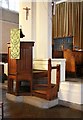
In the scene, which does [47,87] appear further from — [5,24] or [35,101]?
[5,24]

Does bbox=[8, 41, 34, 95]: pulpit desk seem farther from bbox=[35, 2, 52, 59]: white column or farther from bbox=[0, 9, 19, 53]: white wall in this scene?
bbox=[0, 9, 19, 53]: white wall

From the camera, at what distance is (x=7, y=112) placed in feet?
12.4

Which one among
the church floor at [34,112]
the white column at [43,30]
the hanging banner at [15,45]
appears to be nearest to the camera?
the church floor at [34,112]

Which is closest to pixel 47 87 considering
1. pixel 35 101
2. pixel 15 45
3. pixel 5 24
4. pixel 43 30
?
pixel 35 101

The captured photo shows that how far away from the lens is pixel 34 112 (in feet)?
12.6

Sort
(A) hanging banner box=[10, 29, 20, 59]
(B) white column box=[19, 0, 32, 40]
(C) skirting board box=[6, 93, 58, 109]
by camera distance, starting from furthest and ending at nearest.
→ (B) white column box=[19, 0, 32, 40] → (A) hanging banner box=[10, 29, 20, 59] → (C) skirting board box=[6, 93, 58, 109]

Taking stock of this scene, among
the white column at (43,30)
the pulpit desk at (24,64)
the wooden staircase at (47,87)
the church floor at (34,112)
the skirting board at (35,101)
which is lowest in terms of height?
the church floor at (34,112)

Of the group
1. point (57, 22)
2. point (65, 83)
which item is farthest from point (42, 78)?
point (57, 22)

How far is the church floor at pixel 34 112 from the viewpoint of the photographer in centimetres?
356

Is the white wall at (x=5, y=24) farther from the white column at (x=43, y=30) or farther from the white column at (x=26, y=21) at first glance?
the white column at (x=43, y=30)

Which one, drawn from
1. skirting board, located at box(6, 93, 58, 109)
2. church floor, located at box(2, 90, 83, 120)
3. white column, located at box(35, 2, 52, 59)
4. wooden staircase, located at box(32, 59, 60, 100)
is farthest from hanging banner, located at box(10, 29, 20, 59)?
white column, located at box(35, 2, 52, 59)

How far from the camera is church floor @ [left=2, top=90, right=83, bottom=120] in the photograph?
11.7 feet

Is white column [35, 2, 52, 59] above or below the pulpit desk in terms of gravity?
above

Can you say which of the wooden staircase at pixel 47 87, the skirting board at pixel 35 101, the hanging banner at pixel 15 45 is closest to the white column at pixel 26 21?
the hanging banner at pixel 15 45
